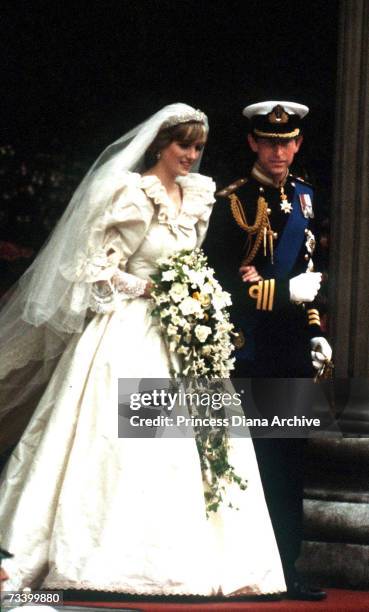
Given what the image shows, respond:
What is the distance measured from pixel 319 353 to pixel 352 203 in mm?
986

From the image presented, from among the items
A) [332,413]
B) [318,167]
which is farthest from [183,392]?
[318,167]

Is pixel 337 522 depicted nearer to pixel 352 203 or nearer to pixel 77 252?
pixel 352 203

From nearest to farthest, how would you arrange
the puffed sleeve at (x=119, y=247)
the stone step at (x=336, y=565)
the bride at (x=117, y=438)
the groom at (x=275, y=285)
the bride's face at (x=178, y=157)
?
the bride at (x=117, y=438) → the puffed sleeve at (x=119, y=247) → the bride's face at (x=178, y=157) → the groom at (x=275, y=285) → the stone step at (x=336, y=565)

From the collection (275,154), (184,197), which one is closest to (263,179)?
(275,154)

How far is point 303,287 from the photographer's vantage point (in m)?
8.11

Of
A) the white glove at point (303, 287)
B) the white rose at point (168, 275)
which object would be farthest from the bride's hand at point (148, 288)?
the white glove at point (303, 287)

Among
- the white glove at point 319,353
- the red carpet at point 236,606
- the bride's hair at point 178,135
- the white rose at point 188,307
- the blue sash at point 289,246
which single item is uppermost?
the bride's hair at point 178,135

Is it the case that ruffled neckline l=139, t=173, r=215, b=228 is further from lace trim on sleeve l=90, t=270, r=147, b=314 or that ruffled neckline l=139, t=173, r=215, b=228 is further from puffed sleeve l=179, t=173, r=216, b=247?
lace trim on sleeve l=90, t=270, r=147, b=314

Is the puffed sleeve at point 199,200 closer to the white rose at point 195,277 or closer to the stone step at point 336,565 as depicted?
the white rose at point 195,277

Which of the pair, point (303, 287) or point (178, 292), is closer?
point (178, 292)

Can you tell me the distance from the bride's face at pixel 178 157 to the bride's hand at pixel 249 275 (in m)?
0.52

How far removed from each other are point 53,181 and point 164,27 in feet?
4.11

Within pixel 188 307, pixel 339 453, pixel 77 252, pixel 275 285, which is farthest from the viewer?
pixel 339 453

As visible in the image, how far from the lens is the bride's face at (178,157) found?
Answer: 804cm
